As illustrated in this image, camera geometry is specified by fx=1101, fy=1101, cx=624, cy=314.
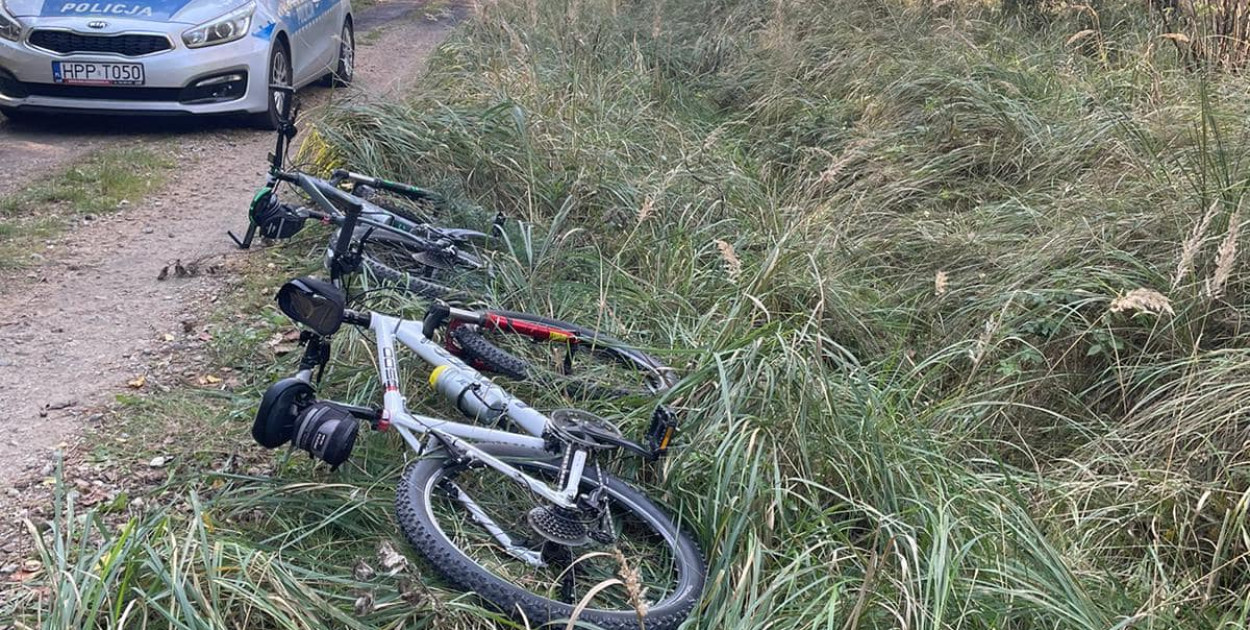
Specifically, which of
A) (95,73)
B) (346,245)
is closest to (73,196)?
(95,73)

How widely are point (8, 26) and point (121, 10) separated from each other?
2.47 ft

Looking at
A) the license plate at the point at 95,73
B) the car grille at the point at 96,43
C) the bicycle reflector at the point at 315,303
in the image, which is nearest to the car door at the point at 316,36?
the car grille at the point at 96,43

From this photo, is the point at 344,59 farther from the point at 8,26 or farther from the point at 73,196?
the point at 73,196

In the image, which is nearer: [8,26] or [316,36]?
[8,26]

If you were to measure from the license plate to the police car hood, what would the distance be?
31 centimetres

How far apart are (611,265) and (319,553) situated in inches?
93.5

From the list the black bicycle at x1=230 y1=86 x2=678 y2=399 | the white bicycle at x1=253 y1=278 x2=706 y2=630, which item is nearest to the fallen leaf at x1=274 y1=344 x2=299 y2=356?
the black bicycle at x1=230 y1=86 x2=678 y2=399

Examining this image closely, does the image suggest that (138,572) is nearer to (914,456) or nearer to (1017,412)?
(914,456)

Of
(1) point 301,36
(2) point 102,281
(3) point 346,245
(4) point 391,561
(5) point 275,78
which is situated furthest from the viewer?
(1) point 301,36

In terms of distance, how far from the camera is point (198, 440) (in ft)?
12.5

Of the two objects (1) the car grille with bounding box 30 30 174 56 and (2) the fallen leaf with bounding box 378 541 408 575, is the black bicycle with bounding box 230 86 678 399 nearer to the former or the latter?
(2) the fallen leaf with bounding box 378 541 408 575

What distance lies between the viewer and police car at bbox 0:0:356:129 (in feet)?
24.6

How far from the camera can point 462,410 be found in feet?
12.0

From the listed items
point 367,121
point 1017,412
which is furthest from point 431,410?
point 367,121
